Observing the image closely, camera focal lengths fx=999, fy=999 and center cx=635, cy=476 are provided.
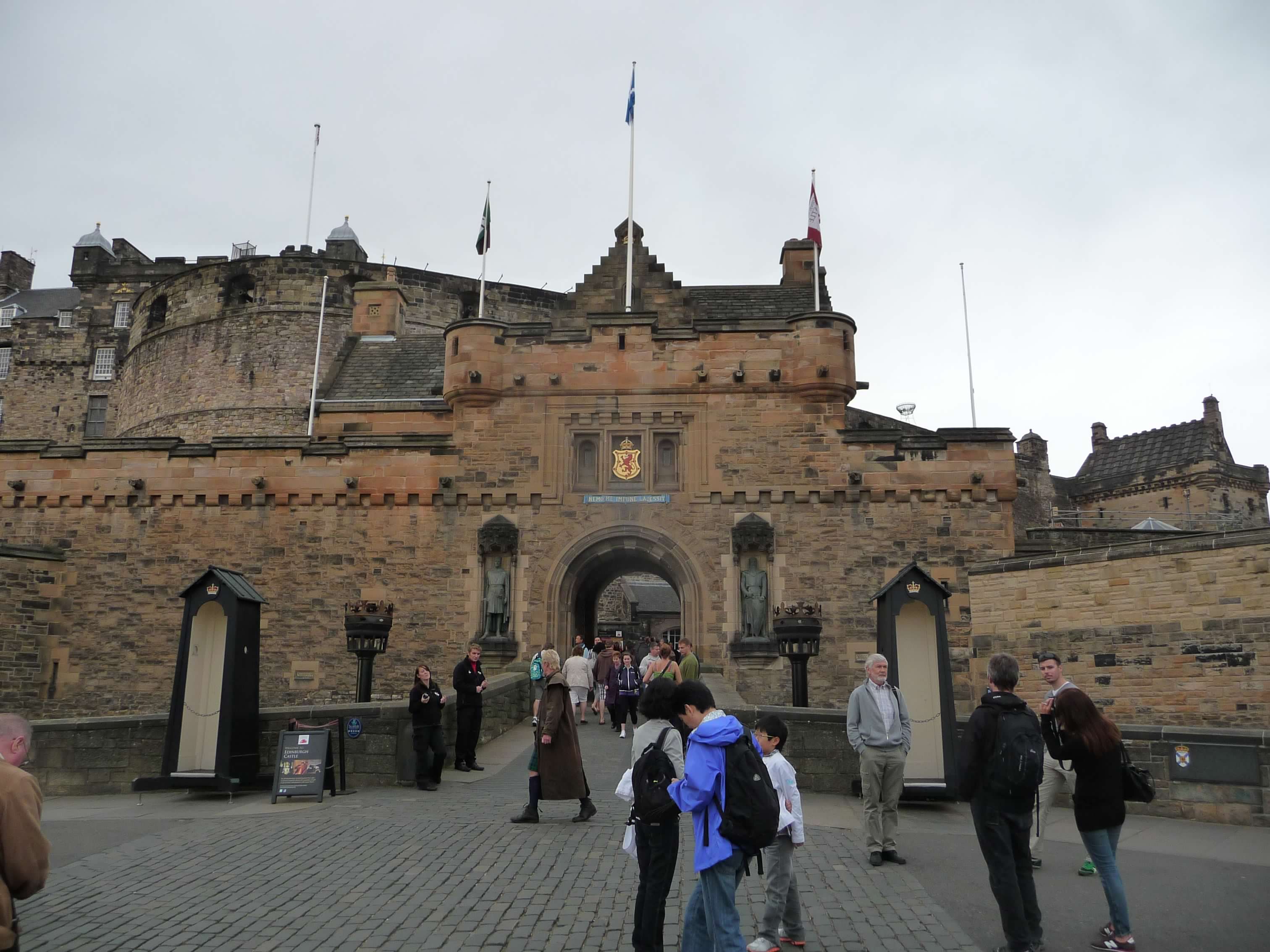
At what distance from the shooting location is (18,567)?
→ 776 inches

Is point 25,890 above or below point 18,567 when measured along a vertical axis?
below

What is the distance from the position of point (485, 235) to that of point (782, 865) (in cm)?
2048

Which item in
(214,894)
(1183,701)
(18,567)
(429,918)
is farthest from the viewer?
(18,567)

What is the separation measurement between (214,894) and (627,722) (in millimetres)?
9462

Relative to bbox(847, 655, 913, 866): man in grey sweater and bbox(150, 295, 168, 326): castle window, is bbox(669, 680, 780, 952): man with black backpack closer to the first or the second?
bbox(847, 655, 913, 866): man in grey sweater

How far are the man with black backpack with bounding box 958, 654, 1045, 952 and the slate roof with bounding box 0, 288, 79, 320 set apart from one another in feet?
168

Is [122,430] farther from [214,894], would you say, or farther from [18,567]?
[214,894]

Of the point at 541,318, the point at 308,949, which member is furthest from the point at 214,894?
the point at 541,318

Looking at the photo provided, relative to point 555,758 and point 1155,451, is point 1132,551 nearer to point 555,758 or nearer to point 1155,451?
point 555,758

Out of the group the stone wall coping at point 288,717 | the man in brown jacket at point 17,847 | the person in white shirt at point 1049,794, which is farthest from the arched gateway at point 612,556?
the man in brown jacket at point 17,847

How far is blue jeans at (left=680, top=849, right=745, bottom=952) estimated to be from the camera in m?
4.79

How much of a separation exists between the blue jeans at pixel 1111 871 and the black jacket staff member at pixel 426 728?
6.99 meters

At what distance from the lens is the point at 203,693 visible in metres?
11.1

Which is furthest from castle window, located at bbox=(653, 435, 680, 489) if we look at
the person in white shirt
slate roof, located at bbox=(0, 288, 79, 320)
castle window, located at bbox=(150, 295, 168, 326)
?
slate roof, located at bbox=(0, 288, 79, 320)
